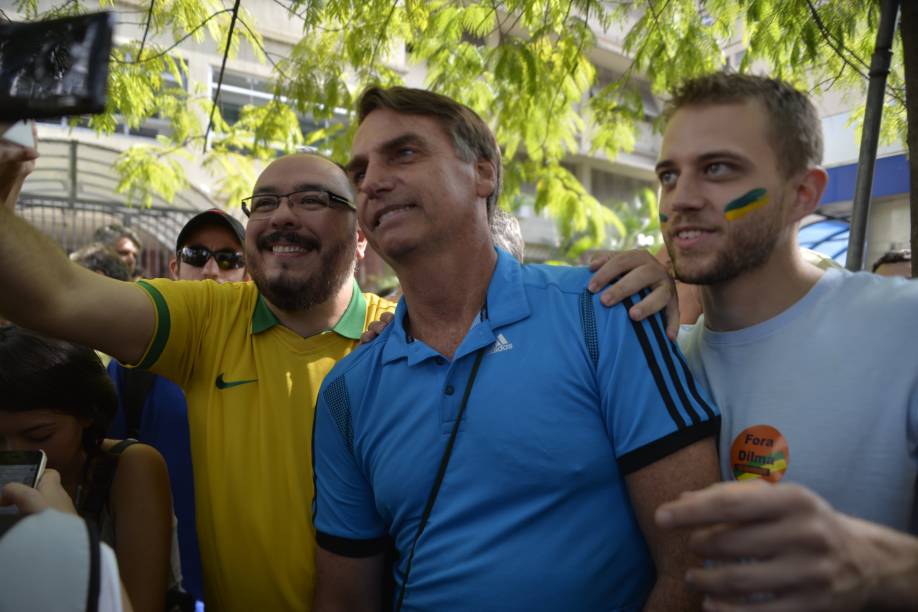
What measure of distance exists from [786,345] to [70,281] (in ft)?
6.42

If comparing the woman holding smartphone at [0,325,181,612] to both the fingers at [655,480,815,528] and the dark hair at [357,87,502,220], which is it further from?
the fingers at [655,480,815,528]

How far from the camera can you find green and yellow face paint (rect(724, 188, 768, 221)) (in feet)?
6.02

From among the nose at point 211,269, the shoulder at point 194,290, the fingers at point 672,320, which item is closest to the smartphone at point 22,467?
the shoulder at point 194,290

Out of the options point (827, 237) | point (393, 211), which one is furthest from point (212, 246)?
point (827, 237)

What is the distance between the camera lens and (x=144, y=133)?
14109 millimetres

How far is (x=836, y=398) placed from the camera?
1.66 meters

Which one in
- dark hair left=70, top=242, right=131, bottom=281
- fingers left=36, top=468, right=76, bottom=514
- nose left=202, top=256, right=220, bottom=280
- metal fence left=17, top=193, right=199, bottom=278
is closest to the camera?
fingers left=36, top=468, right=76, bottom=514

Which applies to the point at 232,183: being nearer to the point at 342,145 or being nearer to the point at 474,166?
the point at 342,145

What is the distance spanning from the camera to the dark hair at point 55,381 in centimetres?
220

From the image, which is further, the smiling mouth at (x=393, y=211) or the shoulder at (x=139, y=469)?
the shoulder at (x=139, y=469)

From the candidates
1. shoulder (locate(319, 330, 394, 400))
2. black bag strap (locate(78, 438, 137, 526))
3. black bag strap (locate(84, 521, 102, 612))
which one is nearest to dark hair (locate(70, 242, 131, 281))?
black bag strap (locate(78, 438, 137, 526))

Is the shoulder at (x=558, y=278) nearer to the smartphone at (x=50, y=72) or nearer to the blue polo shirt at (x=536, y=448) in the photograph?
the blue polo shirt at (x=536, y=448)

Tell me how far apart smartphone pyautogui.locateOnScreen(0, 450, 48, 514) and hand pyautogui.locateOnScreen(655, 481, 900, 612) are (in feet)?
4.79

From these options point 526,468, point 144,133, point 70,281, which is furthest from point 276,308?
point 144,133
